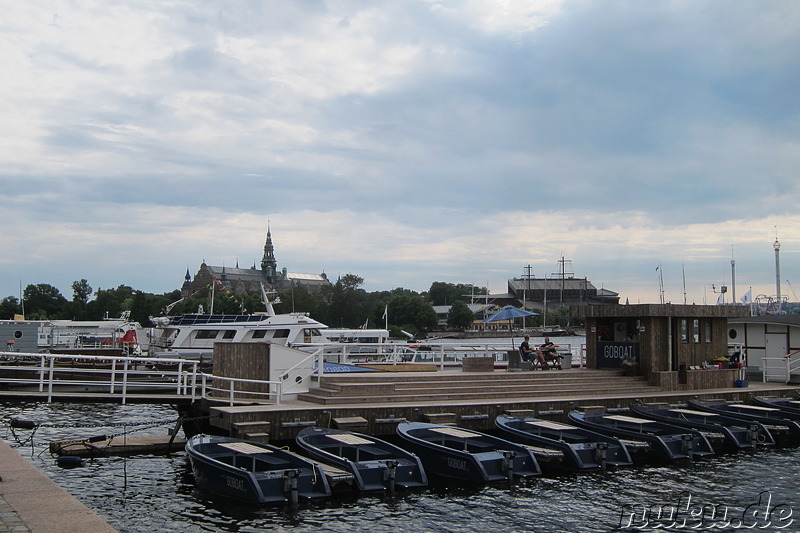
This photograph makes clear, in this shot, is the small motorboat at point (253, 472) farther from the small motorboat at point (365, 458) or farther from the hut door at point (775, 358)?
the hut door at point (775, 358)

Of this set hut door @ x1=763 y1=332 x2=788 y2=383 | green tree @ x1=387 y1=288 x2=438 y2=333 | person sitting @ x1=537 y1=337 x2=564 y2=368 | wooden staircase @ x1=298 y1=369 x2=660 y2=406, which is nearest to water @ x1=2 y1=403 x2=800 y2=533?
wooden staircase @ x1=298 y1=369 x2=660 y2=406

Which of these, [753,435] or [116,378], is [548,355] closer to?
[753,435]

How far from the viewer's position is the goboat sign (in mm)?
26812

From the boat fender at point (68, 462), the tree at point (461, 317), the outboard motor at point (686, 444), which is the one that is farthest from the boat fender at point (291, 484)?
the tree at point (461, 317)

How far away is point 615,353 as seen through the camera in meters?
27.5

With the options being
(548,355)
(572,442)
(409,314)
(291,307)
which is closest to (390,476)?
(572,442)

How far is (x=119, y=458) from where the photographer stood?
65.5ft

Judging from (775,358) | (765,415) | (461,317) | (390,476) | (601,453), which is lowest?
(390,476)

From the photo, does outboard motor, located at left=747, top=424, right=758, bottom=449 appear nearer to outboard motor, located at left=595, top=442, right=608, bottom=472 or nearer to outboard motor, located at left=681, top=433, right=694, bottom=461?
outboard motor, located at left=681, top=433, right=694, bottom=461

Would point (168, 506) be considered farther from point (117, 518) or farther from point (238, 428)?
point (238, 428)

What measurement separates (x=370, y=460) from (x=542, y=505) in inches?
161

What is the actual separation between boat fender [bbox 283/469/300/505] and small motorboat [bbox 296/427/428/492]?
1.52m

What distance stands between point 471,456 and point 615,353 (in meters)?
12.0

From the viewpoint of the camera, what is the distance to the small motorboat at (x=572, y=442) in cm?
1884
